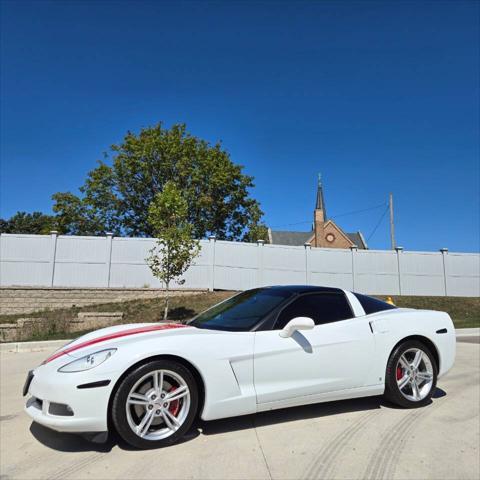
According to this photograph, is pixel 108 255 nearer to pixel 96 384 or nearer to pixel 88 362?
pixel 88 362

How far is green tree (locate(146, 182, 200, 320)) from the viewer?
43.5 ft

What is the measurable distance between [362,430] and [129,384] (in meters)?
2.05

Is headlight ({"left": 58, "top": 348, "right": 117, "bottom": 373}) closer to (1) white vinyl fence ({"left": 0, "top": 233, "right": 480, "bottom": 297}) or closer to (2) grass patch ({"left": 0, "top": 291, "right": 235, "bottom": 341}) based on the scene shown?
(2) grass patch ({"left": 0, "top": 291, "right": 235, "bottom": 341})

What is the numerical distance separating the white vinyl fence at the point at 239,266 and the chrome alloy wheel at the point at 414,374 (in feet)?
47.3

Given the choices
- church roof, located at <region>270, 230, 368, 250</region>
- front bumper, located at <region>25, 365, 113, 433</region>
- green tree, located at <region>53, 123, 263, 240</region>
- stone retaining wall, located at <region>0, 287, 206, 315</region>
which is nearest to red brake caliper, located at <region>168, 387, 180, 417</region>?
front bumper, located at <region>25, 365, 113, 433</region>

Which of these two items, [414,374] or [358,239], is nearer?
[414,374]

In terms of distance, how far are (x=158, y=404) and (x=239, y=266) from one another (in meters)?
15.9

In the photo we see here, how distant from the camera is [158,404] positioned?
2939mm

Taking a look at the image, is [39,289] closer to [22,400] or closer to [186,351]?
[22,400]

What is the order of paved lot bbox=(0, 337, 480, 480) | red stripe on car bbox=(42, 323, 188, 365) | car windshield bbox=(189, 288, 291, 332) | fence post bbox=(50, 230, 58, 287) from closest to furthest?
1. paved lot bbox=(0, 337, 480, 480)
2. red stripe on car bbox=(42, 323, 188, 365)
3. car windshield bbox=(189, 288, 291, 332)
4. fence post bbox=(50, 230, 58, 287)

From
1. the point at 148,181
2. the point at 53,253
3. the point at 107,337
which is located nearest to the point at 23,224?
the point at 148,181

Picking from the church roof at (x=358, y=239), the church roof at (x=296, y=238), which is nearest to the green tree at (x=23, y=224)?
the church roof at (x=296, y=238)

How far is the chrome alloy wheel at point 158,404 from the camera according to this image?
288 centimetres

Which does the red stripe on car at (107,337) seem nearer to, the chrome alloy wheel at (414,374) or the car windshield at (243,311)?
the car windshield at (243,311)
